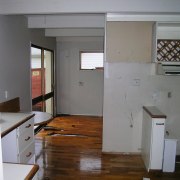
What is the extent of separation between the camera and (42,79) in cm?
513

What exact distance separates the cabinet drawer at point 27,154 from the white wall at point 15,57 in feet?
3.07

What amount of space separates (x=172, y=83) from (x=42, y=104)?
10.5 ft

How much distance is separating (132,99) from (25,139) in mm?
1936

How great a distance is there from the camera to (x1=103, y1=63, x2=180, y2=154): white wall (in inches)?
136

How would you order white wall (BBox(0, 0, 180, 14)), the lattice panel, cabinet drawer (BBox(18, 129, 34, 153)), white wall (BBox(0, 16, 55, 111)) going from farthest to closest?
the lattice panel, white wall (BBox(0, 16, 55, 111)), white wall (BBox(0, 0, 180, 14)), cabinet drawer (BBox(18, 129, 34, 153))

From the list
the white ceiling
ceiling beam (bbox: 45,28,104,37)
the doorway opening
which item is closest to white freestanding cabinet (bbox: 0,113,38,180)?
the white ceiling

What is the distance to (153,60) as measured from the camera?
10.8 ft

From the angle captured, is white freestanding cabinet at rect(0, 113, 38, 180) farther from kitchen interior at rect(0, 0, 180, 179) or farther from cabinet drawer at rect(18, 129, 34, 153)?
kitchen interior at rect(0, 0, 180, 179)

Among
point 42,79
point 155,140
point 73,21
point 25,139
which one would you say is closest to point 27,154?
point 25,139

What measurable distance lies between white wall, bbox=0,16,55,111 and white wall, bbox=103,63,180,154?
1.60 meters

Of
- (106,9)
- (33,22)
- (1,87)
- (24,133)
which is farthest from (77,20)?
(24,133)

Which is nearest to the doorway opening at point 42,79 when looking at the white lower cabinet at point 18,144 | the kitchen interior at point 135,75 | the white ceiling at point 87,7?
the kitchen interior at point 135,75

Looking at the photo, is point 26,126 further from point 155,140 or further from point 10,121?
point 155,140

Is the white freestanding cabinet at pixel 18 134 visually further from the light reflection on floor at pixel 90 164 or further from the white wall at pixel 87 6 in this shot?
the white wall at pixel 87 6
